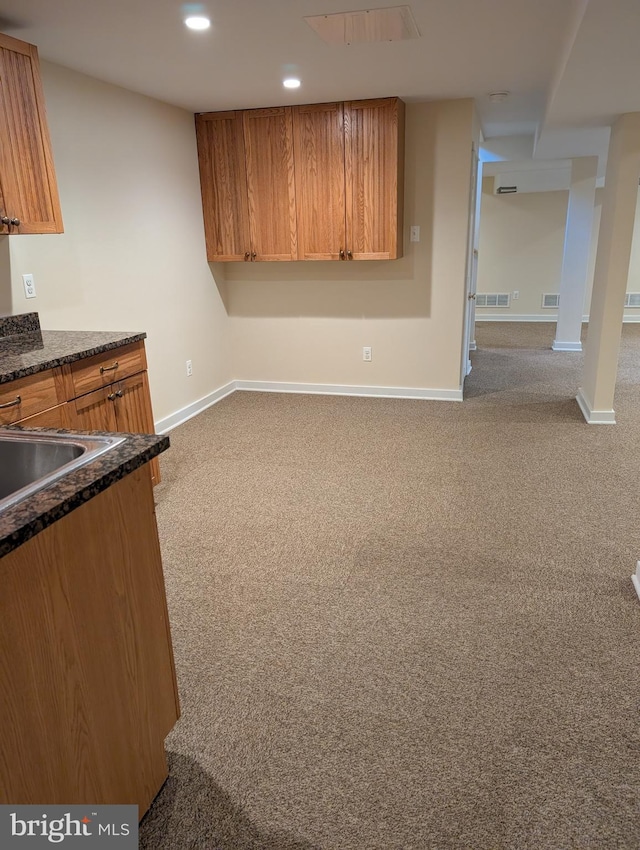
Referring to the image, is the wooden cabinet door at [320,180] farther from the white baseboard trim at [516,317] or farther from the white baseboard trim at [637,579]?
the white baseboard trim at [516,317]

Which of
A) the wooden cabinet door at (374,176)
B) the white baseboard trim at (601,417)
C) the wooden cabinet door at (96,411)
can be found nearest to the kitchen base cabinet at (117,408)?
the wooden cabinet door at (96,411)

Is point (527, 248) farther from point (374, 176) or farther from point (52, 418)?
point (52, 418)

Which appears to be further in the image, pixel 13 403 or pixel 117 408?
pixel 117 408

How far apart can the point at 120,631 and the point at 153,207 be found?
359 centimetres

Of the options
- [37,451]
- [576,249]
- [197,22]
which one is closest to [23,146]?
[197,22]

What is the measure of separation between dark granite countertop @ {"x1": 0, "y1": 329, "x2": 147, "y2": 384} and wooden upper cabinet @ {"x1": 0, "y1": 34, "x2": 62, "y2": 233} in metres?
0.53

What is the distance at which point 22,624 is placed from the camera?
3.61 feet

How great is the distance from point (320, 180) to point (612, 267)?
2.21m

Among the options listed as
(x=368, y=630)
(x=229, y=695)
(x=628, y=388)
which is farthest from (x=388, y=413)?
(x=229, y=695)

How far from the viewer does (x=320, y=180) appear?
184 inches

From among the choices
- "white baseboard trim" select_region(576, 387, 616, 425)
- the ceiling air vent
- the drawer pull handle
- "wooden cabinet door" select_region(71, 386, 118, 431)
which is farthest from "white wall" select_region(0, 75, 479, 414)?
the ceiling air vent

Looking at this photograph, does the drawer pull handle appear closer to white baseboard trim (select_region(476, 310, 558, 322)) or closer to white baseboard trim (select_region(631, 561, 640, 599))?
white baseboard trim (select_region(631, 561, 640, 599))

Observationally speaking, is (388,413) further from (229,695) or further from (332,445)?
(229,695)

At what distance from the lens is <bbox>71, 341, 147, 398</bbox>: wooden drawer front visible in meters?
2.79
